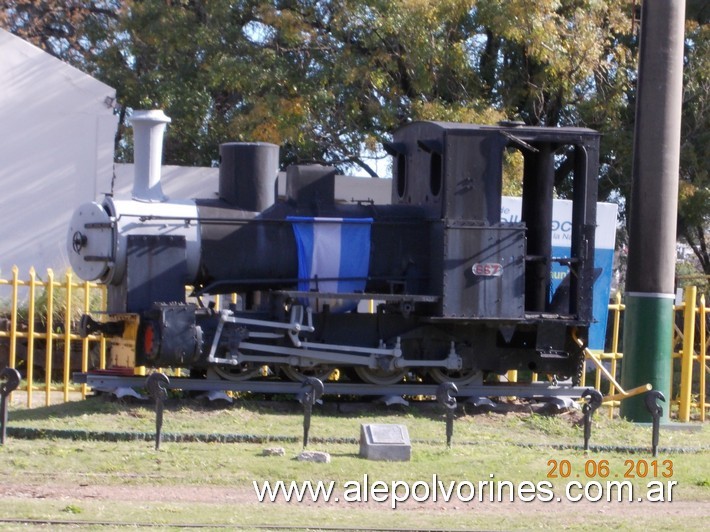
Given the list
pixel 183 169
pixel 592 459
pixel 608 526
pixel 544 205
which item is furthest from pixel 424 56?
pixel 608 526

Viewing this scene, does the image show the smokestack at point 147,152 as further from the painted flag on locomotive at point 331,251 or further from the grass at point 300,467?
the grass at point 300,467

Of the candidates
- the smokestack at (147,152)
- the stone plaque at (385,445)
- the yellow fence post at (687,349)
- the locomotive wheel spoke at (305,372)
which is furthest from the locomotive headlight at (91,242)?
the yellow fence post at (687,349)

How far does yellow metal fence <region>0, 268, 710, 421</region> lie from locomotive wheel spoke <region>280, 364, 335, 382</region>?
256cm

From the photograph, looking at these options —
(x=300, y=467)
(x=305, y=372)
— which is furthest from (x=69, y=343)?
(x=300, y=467)

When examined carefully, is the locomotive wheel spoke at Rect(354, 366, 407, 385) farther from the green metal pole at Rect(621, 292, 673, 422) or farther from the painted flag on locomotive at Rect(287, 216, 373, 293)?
the green metal pole at Rect(621, 292, 673, 422)

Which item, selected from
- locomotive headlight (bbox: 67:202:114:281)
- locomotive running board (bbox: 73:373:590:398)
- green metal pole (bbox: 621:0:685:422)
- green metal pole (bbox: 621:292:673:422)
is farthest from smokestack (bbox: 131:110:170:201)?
green metal pole (bbox: 621:292:673:422)

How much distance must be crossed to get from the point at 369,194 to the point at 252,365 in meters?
7.19

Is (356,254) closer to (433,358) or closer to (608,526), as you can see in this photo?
(433,358)

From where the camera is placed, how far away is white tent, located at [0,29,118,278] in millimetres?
20281

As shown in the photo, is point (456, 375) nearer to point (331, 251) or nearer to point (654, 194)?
point (331, 251)

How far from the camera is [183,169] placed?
20469mm

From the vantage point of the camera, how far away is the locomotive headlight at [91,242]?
11859 mm

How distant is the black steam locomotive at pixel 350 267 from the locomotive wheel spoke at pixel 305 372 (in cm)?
3

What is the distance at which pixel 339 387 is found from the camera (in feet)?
40.2
